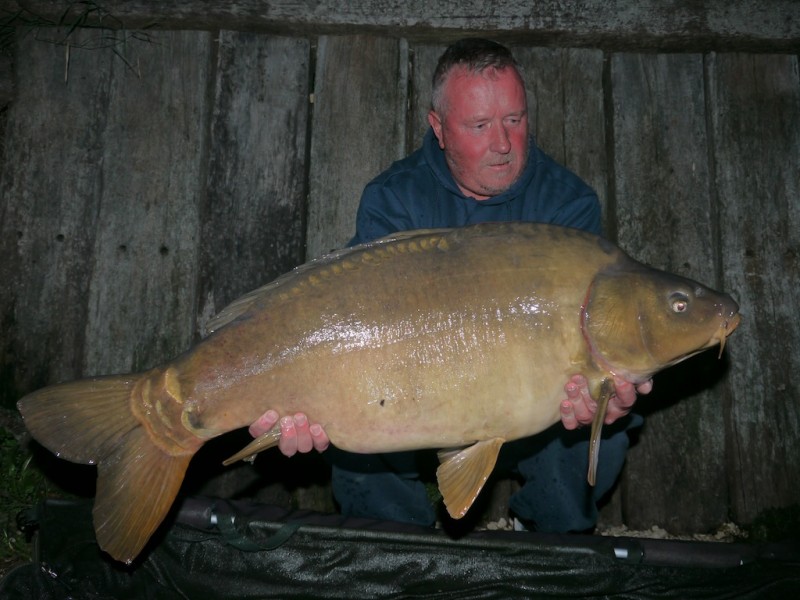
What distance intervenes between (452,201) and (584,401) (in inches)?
38.5

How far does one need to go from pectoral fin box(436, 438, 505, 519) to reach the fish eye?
1.84 ft

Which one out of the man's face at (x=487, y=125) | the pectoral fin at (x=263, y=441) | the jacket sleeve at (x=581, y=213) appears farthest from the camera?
the jacket sleeve at (x=581, y=213)

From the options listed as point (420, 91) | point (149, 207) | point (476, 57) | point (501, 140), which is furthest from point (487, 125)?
point (149, 207)

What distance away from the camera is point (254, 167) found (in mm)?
2709

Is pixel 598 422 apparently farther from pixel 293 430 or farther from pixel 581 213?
pixel 581 213

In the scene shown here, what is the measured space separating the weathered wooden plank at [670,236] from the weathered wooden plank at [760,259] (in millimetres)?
70

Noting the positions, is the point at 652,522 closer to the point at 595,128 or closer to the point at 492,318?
the point at 492,318

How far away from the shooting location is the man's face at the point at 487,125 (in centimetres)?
220

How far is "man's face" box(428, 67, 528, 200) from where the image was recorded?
2.20 meters

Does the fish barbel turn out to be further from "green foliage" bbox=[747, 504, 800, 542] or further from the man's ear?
"green foliage" bbox=[747, 504, 800, 542]

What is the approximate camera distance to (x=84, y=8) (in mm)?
2650

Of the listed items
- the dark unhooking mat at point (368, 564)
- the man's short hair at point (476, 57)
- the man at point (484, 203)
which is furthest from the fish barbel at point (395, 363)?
the man's short hair at point (476, 57)

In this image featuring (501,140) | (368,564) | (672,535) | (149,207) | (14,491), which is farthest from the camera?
(149,207)

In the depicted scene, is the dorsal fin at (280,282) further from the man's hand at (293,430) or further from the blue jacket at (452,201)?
the blue jacket at (452,201)
